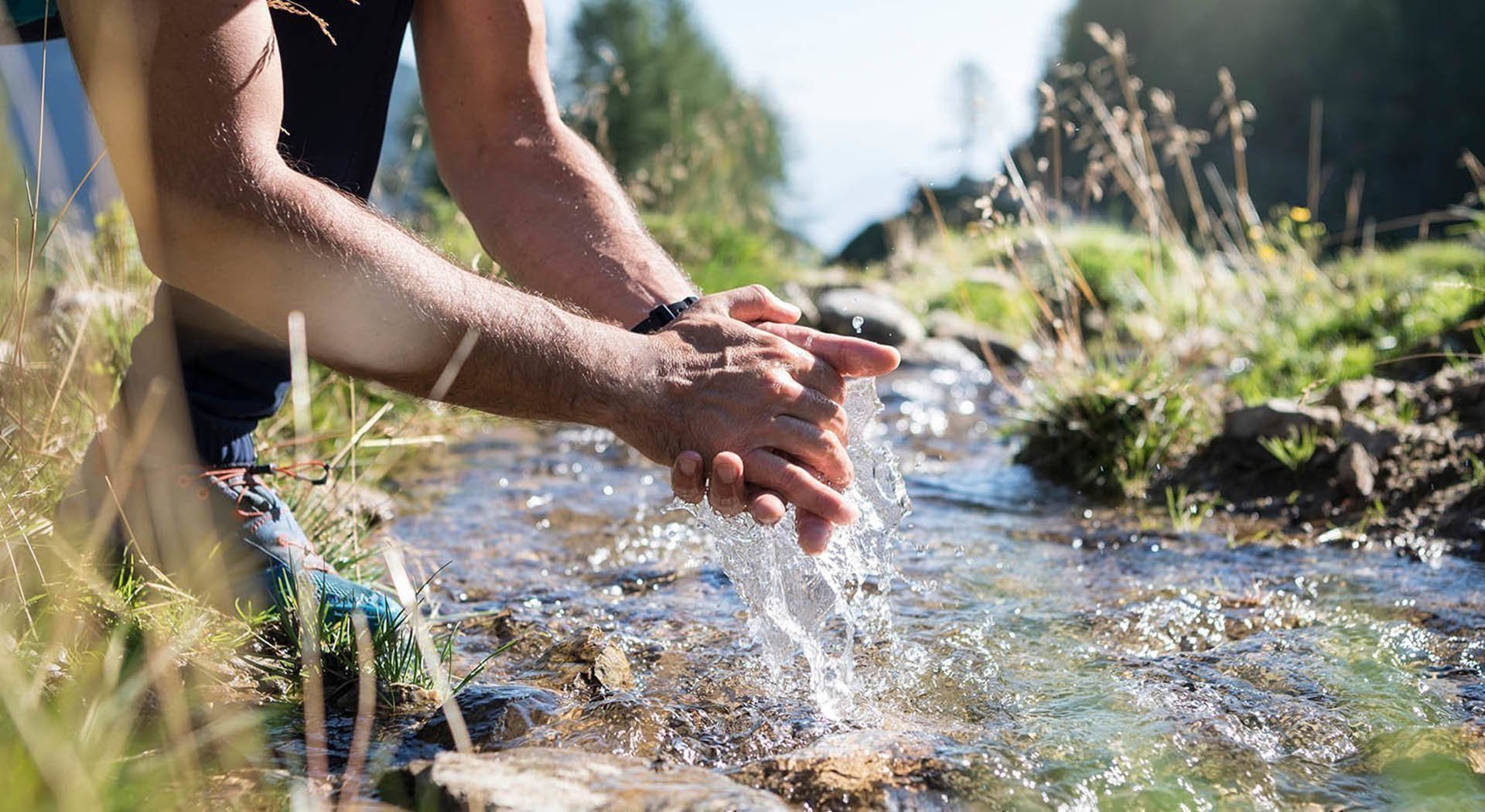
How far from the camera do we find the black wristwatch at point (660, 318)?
214cm

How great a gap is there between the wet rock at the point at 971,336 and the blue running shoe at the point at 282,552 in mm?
5316

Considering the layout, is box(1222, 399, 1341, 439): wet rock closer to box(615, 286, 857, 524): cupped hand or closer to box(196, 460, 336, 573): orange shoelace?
box(615, 286, 857, 524): cupped hand

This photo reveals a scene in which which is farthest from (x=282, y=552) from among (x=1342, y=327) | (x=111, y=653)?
(x=1342, y=327)

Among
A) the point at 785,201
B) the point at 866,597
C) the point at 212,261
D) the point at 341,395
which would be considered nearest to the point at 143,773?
the point at 212,261

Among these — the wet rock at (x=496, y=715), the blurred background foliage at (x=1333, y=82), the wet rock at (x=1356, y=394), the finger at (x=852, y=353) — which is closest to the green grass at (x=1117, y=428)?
the wet rock at (x=1356, y=394)

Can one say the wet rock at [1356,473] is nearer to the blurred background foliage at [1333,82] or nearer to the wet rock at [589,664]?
the wet rock at [589,664]

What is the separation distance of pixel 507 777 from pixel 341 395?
2.50 metres

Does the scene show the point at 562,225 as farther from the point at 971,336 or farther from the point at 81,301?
the point at 971,336

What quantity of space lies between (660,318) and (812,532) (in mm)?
511

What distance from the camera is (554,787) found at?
140 centimetres

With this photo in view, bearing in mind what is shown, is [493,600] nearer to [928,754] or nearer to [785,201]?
[928,754]

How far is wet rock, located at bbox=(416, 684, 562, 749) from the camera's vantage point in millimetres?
1704

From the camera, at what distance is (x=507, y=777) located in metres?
1.40

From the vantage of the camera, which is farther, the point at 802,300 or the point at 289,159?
the point at 802,300
